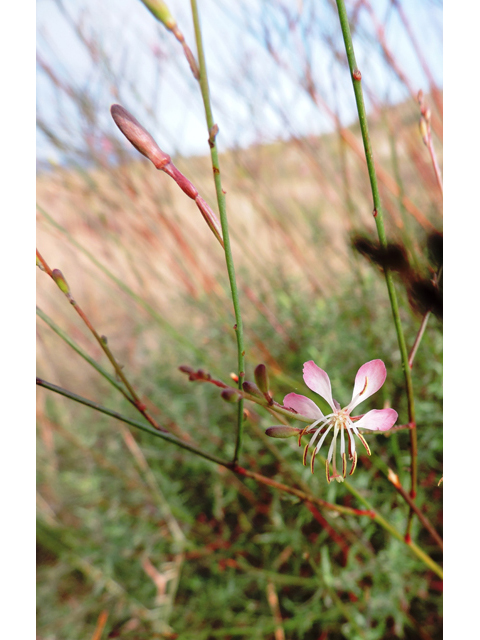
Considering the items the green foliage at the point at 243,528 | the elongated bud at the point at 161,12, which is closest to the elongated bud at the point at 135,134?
the elongated bud at the point at 161,12

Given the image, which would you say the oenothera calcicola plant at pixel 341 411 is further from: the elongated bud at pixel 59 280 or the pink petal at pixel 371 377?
the elongated bud at pixel 59 280

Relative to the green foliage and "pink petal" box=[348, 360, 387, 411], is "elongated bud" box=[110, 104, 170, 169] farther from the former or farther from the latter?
the green foliage

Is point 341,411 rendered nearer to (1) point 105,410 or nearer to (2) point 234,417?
(1) point 105,410

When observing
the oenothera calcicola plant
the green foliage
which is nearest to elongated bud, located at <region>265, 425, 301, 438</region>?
the oenothera calcicola plant

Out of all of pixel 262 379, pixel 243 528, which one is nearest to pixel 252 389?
pixel 262 379
